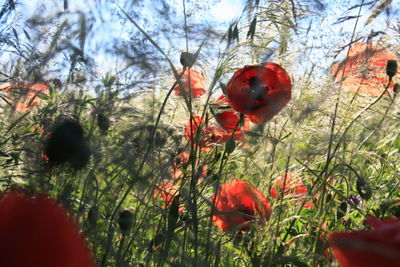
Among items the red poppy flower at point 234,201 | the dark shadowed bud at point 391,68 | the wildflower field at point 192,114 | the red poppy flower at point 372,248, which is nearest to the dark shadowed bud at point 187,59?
the wildflower field at point 192,114

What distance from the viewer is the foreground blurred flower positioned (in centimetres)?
84

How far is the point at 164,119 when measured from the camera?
1.17 metres

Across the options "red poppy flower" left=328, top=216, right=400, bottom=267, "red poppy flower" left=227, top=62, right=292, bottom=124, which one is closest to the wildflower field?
"red poppy flower" left=227, top=62, right=292, bottom=124

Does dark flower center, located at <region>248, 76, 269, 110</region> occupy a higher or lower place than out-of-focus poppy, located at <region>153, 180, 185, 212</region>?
higher

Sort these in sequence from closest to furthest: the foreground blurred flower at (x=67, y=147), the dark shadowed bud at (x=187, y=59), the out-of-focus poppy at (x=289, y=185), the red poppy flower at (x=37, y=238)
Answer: the red poppy flower at (x=37, y=238) → the foreground blurred flower at (x=67, y=147) → the dark shadowed bud at (x=187, y=59) → the out-of-focus poppy at (x=289, y=185)

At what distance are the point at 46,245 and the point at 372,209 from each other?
44.0 inches

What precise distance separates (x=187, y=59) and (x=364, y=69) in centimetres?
41

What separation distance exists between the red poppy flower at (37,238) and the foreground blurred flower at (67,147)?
50cm

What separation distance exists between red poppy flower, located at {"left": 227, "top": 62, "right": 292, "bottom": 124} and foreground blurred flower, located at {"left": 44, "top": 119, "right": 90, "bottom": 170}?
28cm

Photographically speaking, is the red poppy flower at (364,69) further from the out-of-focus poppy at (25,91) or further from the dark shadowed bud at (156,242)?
the out-of-focus poppy at (25,91)

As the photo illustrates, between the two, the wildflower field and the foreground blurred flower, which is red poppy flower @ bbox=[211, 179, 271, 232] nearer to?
the wildflower field

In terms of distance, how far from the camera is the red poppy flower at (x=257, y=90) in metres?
0.93

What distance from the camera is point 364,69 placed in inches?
43.9

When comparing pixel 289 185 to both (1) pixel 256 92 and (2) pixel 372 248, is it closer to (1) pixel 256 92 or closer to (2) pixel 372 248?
(1) pixel 256 92
